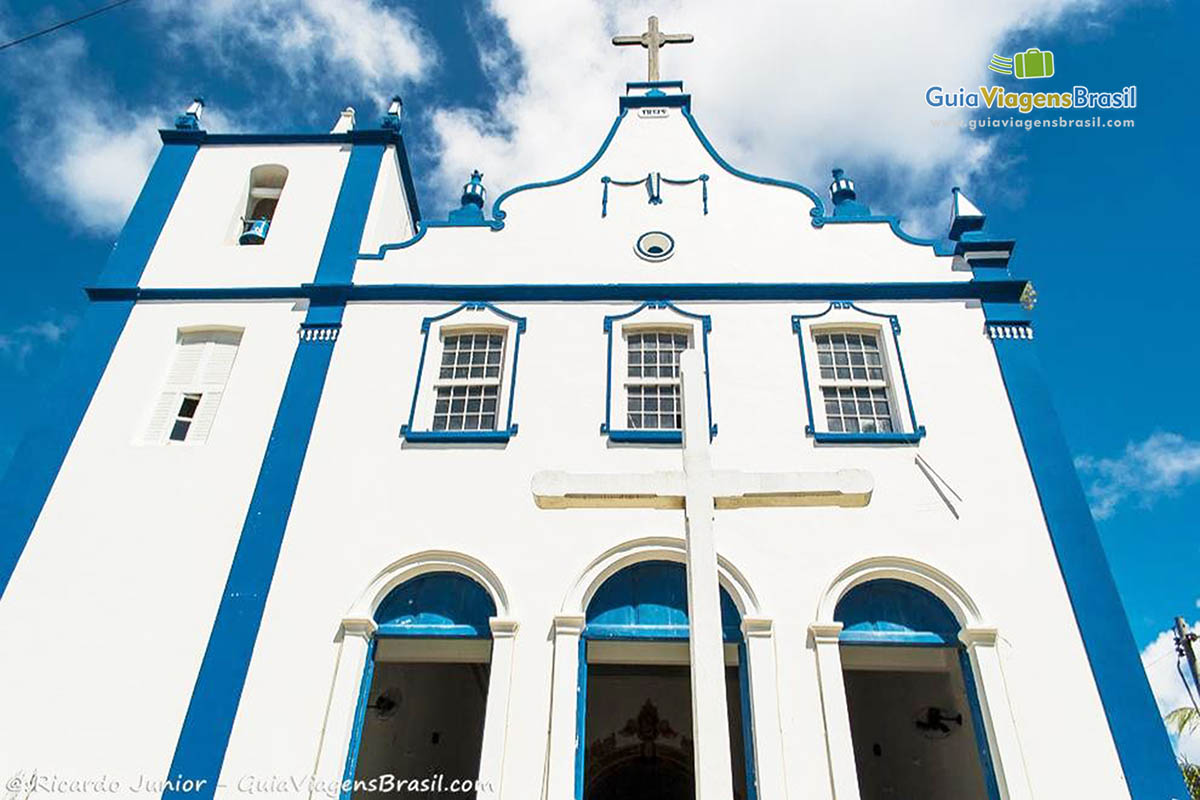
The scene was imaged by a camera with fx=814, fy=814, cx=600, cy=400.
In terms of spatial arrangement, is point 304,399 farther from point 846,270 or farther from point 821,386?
point 846,270

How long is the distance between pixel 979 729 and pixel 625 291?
22.2 feet

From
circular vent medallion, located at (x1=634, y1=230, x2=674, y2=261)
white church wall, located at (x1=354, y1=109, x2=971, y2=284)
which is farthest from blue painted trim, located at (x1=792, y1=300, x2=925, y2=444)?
circular vent medallion, located at (x1=634, y1=230, x2=674, y2=261)

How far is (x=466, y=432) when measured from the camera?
10117 millimetres

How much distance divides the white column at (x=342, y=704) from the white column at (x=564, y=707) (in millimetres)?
2079

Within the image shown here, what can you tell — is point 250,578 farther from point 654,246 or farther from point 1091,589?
point 1091,589

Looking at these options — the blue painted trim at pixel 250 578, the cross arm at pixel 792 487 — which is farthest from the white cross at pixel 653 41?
the cross arm at pixel 792 487

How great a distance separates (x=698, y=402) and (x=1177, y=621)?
16120 mm

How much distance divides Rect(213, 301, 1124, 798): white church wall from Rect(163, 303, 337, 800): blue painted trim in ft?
0.47

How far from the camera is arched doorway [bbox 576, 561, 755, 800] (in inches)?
349

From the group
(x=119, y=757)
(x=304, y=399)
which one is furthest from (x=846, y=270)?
(x=119, y=757)

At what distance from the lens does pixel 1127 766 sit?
7738 mm

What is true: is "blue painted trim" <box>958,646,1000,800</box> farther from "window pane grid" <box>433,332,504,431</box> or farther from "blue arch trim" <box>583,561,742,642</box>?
"window pane grid" <box>433,332,504,431</box>

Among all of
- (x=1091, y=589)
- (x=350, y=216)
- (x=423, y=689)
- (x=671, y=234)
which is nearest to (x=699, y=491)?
(x=1091, y=589)

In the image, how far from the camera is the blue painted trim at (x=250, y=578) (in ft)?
27.0
